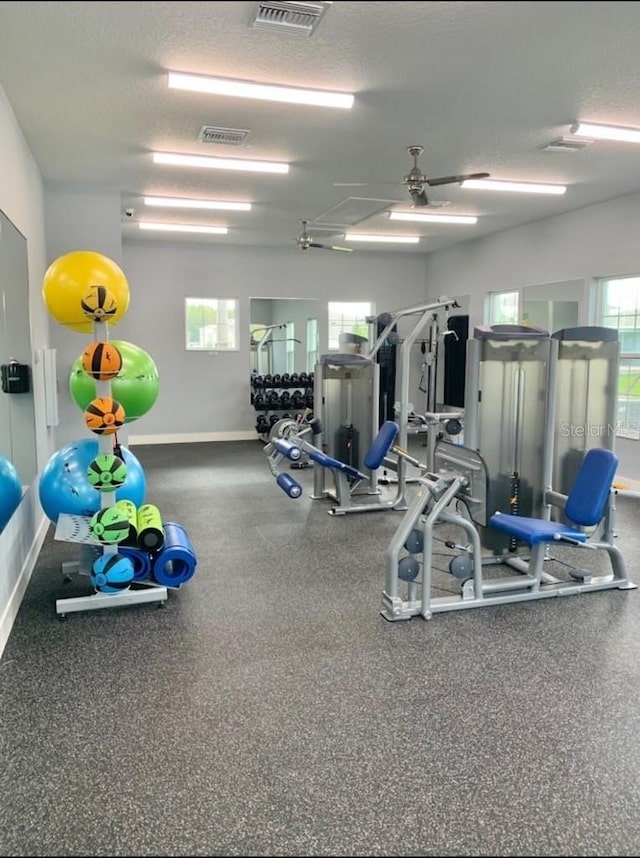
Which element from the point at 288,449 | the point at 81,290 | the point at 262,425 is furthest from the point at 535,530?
the point at 262,425

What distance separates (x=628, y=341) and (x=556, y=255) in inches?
56.0

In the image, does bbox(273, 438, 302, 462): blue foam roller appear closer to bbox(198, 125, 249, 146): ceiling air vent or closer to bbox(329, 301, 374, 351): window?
bbox(198, 125, 249, 146): ceiling air vent

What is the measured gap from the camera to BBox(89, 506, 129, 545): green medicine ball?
10.3ft

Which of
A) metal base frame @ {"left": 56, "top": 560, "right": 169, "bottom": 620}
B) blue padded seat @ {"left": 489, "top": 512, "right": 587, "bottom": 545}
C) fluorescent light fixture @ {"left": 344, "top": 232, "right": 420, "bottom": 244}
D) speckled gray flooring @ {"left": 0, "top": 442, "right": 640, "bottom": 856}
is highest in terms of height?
fluorescent light fixture @ {"left": 344, "top": 232, "right": 420, "bottom": 244}

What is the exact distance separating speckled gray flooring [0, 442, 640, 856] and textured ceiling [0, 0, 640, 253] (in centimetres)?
219

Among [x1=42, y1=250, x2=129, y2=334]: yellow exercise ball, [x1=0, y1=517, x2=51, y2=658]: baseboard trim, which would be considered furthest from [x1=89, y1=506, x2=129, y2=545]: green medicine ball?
[x1=42, y1=250, x2=129, y2=334]: yellow exercise ball

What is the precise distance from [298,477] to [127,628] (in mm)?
3900

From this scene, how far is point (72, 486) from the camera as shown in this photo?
350 centimetres

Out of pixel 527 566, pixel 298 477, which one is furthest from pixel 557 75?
pixel 298 477

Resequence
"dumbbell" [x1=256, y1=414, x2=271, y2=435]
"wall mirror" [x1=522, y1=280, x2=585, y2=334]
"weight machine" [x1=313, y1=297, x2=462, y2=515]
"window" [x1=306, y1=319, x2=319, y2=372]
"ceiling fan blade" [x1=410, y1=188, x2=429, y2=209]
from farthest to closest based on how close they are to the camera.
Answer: "window" [x1=306, y1=319, x2=319, y2=372] → "dumbbell" [x1=256, y1=414, x2=271, y2=435] → "wall mirror" [x1=522, y1=280, x2=585, y2=334] → "weight machine" [x1=313, y1=297, x2=462, y2=515] → "ceiling fan blade" [x1=410, y1=188, x2=429, y2=209]

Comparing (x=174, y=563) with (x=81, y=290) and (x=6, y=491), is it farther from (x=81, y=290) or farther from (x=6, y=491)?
(x=81, y=290)

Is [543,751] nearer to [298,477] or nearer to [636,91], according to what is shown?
[636,91]

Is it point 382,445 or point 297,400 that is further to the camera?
point 297,400

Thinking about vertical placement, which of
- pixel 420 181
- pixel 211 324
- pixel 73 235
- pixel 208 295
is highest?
pixel 420 181
